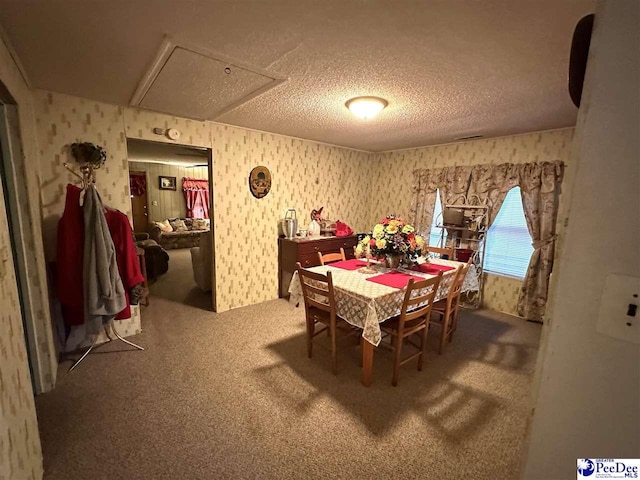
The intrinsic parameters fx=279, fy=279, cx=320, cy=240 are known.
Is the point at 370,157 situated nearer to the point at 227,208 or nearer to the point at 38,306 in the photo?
the point at 227,208

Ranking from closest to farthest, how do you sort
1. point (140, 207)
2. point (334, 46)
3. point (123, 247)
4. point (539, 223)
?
1. point (334, 46)
2. point (123, 247)
3. point (539, 223)
4. point (140, 207)

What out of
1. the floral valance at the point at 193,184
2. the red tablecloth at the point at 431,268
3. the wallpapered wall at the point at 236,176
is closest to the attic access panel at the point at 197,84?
the wallpapered wall at the point at 236,176

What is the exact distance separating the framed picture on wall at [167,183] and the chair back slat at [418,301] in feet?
25.2

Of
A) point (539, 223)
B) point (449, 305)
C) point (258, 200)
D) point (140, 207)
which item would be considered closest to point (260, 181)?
point (258, 200)

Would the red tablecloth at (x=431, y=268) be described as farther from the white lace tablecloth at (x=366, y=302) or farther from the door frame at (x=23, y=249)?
the door frame at (x=23, y=249)

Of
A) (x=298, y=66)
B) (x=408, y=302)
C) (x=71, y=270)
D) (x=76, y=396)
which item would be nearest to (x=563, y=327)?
(x=408, y=302)

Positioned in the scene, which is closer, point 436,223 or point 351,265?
point 351,265

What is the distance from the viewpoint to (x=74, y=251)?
7.18ft

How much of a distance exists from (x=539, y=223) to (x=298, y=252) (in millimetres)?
2903

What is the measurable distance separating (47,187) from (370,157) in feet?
13.7

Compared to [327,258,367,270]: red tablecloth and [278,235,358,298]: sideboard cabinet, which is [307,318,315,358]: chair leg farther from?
[278,235,358,298]: sideboard cabinet

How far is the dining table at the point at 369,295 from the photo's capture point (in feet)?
6.30

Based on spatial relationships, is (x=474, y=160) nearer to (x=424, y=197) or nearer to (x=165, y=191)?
(x=424, y=197)

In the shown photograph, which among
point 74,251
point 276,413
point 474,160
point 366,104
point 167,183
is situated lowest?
point 276,413
